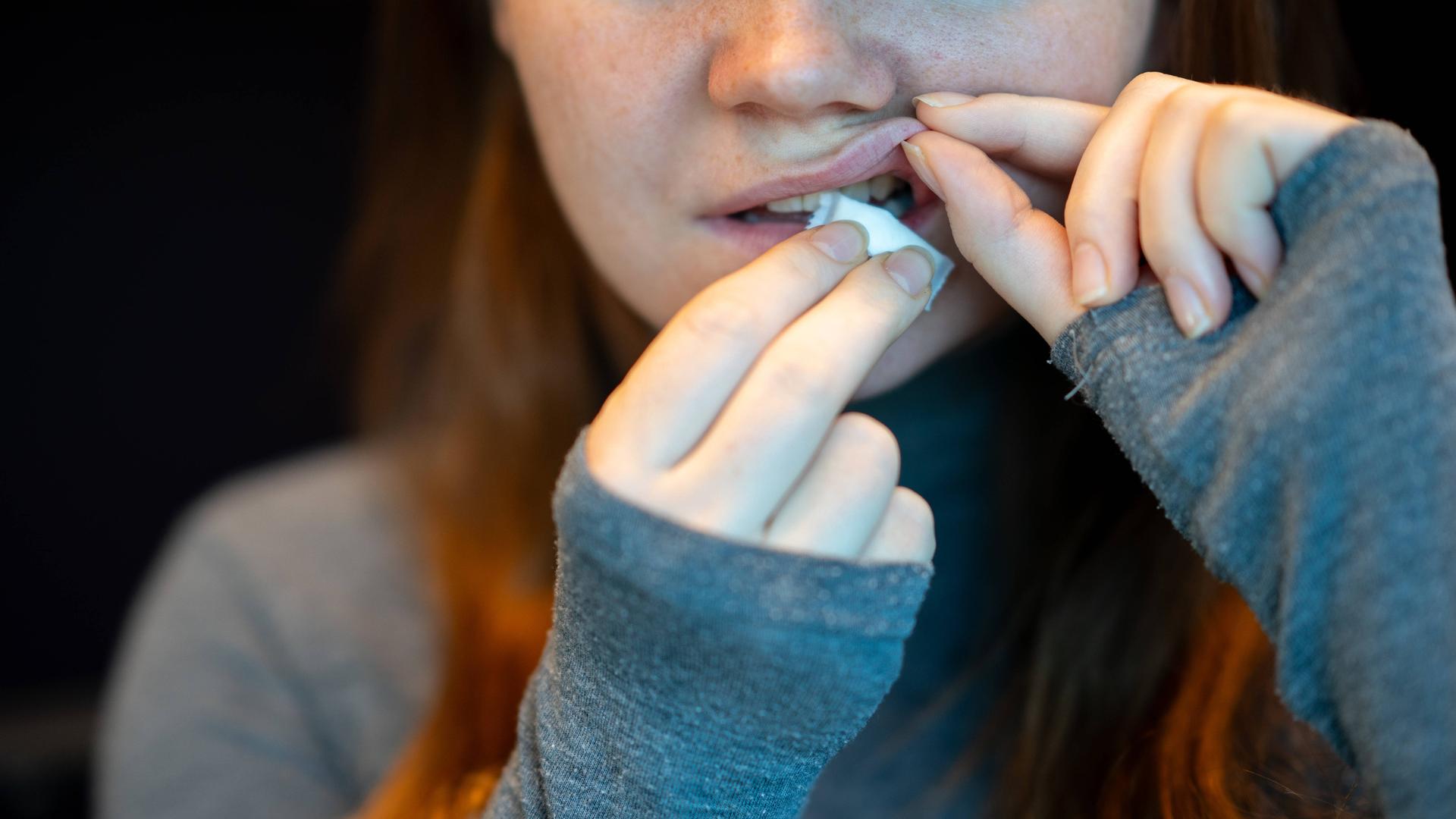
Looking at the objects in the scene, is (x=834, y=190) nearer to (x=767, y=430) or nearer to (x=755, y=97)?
(x=755, y=97)

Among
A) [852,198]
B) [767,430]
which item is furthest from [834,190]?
[767,430]

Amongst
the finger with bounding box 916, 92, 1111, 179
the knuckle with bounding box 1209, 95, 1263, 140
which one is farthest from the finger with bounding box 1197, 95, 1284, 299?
the finger with bounding box 916, 92, 1111, 179

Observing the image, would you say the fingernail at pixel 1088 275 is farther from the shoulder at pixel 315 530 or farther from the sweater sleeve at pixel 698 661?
the shoulder at pixel 315 530

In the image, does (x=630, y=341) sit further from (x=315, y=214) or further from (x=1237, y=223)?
(x=315, y=214)

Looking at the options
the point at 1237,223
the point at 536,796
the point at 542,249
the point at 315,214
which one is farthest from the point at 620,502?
the point at 315,214

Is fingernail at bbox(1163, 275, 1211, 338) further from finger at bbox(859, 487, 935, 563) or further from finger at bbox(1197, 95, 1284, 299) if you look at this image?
finger at bbox(859, 487, 935, 563)

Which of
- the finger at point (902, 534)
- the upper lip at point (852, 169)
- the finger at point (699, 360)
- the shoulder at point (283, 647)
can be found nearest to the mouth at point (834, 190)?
the upper lip at point (852, 169)

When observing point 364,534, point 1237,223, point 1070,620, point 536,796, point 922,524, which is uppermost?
point 1237,223
